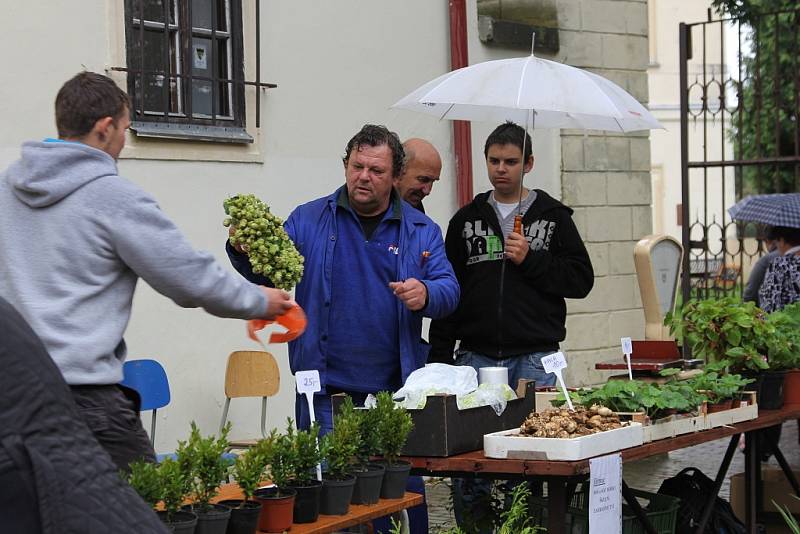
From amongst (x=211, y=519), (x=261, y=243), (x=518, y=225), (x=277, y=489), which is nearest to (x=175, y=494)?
(x=211, y=519)

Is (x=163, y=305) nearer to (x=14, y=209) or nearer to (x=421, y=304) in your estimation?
(x=421, y=304)

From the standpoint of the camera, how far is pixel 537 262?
18.7ft

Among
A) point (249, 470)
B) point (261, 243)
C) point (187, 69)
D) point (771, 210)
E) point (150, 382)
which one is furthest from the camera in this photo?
point (771, 210)

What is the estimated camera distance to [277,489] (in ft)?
12.5

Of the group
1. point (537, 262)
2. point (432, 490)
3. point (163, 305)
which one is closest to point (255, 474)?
point (537, 262)

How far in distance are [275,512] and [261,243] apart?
0.98 meters

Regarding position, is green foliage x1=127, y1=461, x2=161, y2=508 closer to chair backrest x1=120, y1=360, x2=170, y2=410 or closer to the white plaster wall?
chair backrest x1=120, y1=360, x2=170, y2=410

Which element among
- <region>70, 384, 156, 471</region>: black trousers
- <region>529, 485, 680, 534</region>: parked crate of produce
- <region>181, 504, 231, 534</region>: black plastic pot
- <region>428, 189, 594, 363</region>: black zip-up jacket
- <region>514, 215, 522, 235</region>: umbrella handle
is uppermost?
<region>514, 215, 522, 235</region>: umbrella handle

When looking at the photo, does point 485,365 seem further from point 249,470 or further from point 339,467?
point 249,470

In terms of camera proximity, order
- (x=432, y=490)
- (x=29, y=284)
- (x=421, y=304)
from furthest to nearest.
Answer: (x=432, y=490), (x=421, y=304), (x=29, y=284)

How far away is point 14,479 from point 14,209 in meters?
2.02

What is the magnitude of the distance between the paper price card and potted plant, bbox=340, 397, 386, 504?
116mm

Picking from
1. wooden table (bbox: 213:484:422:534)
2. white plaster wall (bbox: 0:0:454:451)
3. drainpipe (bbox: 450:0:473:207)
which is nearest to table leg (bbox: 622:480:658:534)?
wooden table (bbox: 213:484:422:534)

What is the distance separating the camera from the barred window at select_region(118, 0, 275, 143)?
719 centimetres
